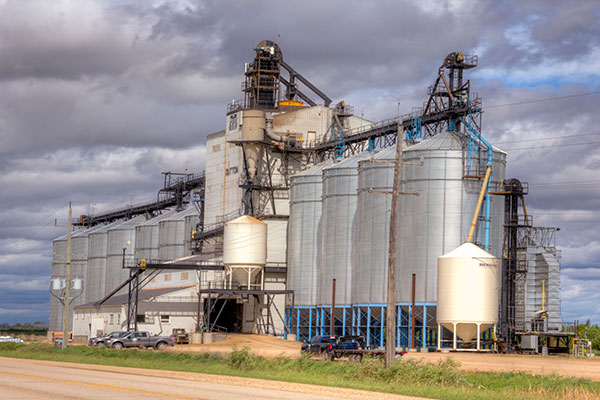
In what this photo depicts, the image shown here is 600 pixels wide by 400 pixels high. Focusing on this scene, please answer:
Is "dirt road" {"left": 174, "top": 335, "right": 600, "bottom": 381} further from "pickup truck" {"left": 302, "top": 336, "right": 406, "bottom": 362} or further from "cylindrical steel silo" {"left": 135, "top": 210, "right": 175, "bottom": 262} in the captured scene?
"cylindrical steel silo" {"left": 135, "top": 210, "right": 175, "bottom": 262}

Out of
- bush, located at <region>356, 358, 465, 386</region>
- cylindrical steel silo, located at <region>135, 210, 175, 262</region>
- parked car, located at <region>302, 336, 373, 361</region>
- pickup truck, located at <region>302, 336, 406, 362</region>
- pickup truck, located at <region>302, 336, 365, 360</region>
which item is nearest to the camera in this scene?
bush, located at <region>356, 358, 465, 386</region>

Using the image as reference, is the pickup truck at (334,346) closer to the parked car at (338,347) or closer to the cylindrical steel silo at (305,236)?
the parked car at (338,347)

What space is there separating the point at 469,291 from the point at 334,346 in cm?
1282

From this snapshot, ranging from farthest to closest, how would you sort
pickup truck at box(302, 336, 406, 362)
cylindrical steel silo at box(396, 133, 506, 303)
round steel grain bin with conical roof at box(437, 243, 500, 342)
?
cylindrical steel silo at box(396, 133, 506, 303) < round steel grain bin with conical roof at box(437, 243, 500, 342) < pickup truck at box(302, 336, 406, 362)

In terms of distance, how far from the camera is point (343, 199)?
77500 mm

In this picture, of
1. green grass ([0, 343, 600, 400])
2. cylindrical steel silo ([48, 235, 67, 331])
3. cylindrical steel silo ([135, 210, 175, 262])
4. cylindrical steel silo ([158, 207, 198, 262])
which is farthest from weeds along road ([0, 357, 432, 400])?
cylindrical steel silo ([48, 235, 67, 331])

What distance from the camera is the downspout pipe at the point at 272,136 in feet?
305

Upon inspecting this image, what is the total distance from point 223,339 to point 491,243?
26.4 m

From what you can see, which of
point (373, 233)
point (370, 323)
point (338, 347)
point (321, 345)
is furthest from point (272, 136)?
point (338, 347)

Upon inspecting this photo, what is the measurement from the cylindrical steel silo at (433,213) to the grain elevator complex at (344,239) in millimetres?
105

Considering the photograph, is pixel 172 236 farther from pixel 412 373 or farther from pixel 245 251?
pixel 412 373

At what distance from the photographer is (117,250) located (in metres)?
126

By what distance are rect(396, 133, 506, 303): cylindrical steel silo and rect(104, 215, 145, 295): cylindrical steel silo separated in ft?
207

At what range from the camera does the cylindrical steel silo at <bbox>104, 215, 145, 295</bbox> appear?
4847 inches
